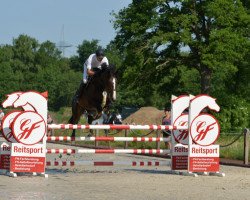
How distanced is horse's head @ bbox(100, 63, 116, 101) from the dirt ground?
1.95m

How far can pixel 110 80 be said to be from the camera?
1750cm

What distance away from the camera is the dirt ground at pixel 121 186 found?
40.2 feet

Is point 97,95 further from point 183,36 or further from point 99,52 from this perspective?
point 183,36

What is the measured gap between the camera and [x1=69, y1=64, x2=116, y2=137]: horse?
17609mm

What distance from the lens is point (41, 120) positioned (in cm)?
1606

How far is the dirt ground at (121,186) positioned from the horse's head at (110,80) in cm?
195

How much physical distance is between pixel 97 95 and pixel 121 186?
4665 millimetres

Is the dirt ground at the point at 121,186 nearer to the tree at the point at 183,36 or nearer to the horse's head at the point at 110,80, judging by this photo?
the horse's head at the point at 110,80

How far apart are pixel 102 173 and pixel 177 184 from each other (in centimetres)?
314

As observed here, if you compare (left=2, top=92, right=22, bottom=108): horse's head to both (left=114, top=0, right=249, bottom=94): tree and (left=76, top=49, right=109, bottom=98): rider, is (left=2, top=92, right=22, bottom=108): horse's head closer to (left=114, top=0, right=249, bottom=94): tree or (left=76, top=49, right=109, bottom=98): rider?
(left=76, top=49, right=109, bottom=98): rider

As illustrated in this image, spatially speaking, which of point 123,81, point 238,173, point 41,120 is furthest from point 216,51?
point 41,120

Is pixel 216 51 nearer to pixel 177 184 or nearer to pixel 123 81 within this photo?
pixel 123 81

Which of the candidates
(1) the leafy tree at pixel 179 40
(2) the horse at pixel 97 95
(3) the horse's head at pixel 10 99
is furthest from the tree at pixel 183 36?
(3) the horse's head at pixel 10 99

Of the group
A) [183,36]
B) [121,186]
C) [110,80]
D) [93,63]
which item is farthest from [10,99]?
[183,36]
